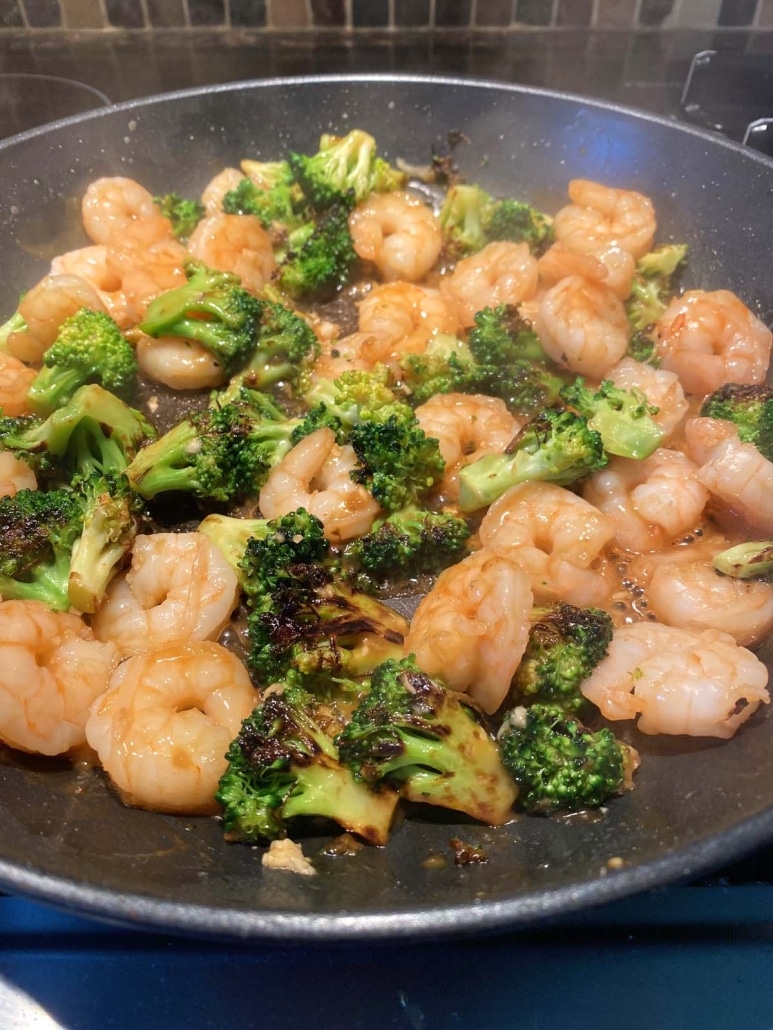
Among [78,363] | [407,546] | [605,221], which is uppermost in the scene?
[605,221]

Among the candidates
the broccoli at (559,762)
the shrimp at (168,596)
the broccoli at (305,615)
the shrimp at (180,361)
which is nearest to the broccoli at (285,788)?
the broccoli at (305,615)

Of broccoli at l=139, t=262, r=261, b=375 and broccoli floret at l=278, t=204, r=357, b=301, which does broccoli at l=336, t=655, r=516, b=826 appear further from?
broccoli floret at l=278, t=204, r=357, b=301

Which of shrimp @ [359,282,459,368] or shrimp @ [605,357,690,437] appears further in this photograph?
shrimp @ [359,282,459,368]

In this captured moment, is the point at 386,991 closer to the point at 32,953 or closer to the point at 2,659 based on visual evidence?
the point at 32,953

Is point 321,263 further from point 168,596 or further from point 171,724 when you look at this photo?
point 171,724

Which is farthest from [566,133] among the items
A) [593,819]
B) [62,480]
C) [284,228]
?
[593,819]

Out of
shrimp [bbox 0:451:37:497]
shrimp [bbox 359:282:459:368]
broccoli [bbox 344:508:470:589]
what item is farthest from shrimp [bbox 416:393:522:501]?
shrimp [bbox 0:451:37:497]

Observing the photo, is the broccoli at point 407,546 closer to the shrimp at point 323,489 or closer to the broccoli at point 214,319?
the shrimp at point 323,489

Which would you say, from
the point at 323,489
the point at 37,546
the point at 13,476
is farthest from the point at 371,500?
the point at 13,476
